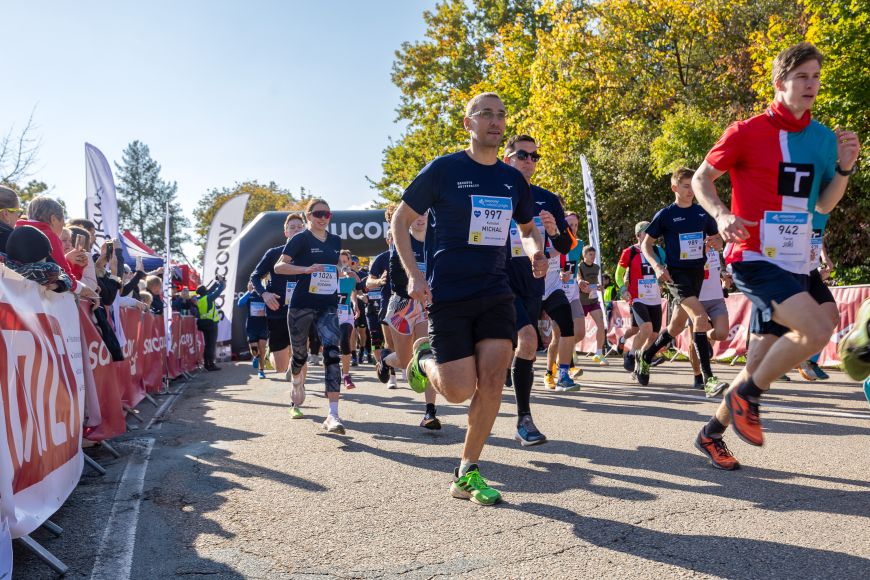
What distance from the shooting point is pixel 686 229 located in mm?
7941

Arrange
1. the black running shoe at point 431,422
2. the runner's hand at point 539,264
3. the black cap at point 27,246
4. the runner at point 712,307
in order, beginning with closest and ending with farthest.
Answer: the runner's hand at point 539,264 → the black cap at point 27,246 → the black running shoe at point 431,422 → the runner at point 712,307

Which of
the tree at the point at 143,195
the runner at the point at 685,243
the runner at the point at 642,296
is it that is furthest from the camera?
the tree at the point at 143,195

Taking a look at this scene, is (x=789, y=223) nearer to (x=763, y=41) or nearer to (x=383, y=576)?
(x=383, y=576)

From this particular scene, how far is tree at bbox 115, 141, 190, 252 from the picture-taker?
10488cm

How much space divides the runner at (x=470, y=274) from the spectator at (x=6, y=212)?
3.61 meters

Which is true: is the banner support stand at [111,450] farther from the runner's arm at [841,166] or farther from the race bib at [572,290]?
the race bib at [572,290]

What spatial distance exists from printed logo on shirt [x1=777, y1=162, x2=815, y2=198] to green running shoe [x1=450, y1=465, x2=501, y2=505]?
90.2 inches

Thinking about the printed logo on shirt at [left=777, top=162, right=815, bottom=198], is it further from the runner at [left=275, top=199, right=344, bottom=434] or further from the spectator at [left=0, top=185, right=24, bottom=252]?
the spectator at [left=0, top=185, right=24, bottom=252]

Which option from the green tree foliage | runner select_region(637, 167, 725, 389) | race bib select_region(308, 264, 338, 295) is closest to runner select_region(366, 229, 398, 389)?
race bib select_region(308, 264, 338, 295)

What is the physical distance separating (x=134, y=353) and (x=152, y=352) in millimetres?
1696

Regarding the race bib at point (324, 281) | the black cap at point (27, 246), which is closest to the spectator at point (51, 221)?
the black cap at point (27, 246)

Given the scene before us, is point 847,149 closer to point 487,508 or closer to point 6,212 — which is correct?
point 487,508

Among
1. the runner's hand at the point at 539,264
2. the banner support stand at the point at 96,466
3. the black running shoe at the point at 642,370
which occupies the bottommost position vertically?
the banner support stand at the point at 96,466

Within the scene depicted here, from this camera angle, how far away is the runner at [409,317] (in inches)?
268
